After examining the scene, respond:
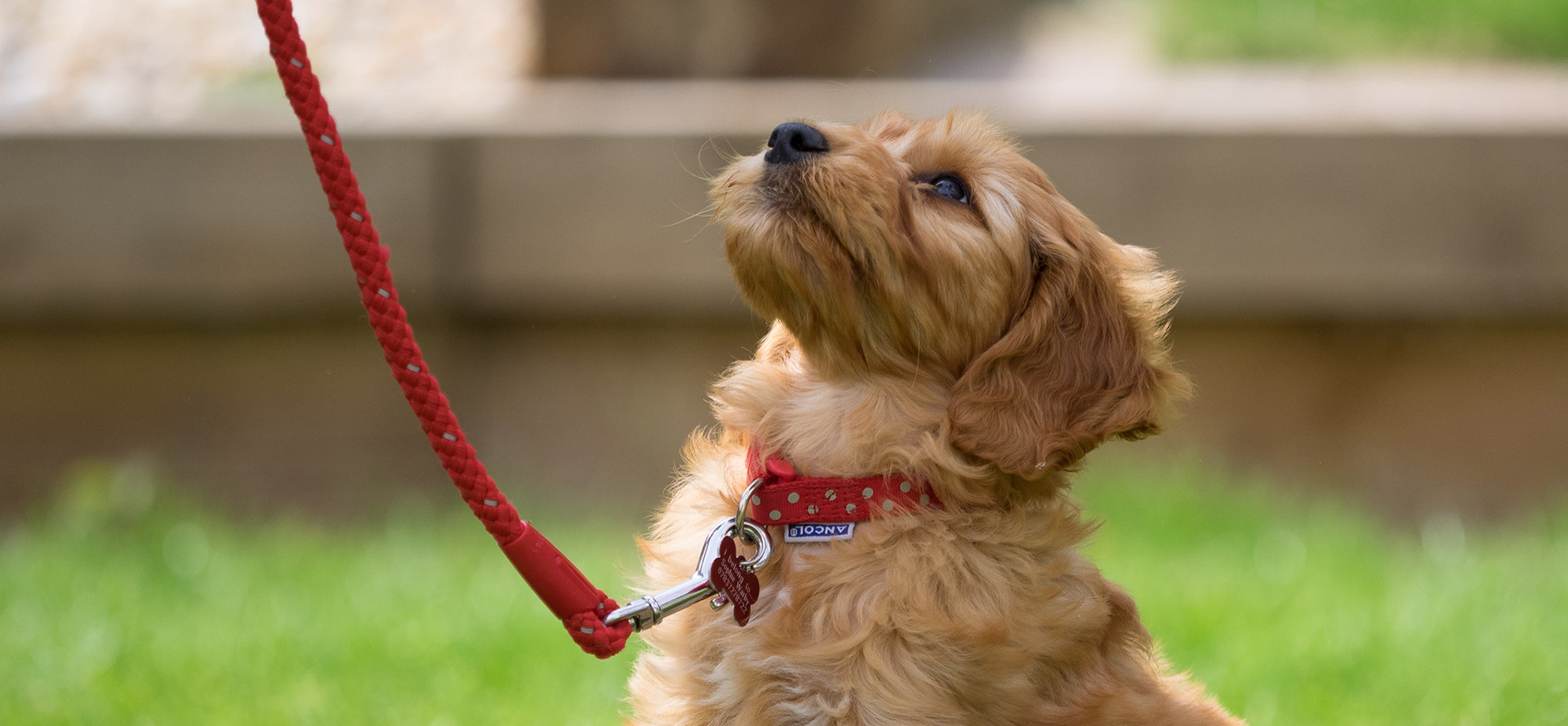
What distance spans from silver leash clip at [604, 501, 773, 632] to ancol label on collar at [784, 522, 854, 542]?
0.07 metres

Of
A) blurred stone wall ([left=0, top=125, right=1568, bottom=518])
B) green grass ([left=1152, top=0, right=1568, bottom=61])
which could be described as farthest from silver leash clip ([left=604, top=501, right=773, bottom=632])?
green grass ([left=1152, top=0, right=1568, bottom=61])

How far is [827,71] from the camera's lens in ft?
29.2

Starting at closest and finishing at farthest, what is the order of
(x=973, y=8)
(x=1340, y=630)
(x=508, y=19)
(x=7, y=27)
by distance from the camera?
(x=1340, y=630) < (x=7, y=27) < (x=508, y=19) < (x=973, y=8)

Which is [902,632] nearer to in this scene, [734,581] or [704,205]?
[734,581]

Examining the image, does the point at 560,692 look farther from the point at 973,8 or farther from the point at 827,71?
the point at 973,8

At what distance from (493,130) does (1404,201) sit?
16.1 ft

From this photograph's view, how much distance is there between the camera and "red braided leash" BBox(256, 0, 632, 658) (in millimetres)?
2650

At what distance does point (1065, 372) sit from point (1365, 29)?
8499mm

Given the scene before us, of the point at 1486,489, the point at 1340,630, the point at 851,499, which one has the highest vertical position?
the point at 851,499

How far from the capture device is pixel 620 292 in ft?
23.1

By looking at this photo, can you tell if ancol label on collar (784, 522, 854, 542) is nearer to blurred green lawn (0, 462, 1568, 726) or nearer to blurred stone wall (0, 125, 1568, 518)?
blurred green lawn (0, 462, 1568, 726)

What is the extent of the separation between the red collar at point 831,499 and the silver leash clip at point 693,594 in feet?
0.24

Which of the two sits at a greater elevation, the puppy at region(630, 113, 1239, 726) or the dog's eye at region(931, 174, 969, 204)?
the dog's eye at region(931, 174, 969, 204)

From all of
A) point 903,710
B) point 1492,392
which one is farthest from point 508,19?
point 903,710
